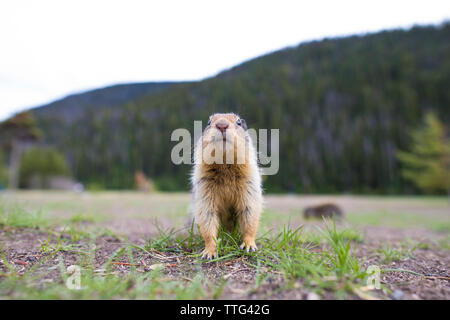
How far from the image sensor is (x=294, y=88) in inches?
2242

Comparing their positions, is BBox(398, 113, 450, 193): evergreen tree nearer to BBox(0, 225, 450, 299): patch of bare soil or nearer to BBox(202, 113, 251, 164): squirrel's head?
BBox(0, 225, 450, 299): patch of bare soil

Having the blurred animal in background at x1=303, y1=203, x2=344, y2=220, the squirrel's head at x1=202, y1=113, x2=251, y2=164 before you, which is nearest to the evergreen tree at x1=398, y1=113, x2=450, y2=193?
the blurred animal in background at x1=303, y1=203, x2=344, y2=220

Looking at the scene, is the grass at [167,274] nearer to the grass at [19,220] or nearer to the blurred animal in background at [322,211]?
the grass at [19,220]

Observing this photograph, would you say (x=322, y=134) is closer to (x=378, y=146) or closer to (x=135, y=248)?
(x=378, y=146)

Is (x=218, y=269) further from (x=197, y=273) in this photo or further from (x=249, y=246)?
(x=249, y=246)

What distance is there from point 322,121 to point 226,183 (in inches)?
2222

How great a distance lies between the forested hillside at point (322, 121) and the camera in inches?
1756

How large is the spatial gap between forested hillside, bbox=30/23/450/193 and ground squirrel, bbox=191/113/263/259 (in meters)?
34.7

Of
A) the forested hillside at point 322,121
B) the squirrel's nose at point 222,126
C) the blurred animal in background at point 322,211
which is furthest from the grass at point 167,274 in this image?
the forested hillside at point 322,121

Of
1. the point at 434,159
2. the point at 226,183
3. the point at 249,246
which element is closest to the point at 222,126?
the point at 226,183

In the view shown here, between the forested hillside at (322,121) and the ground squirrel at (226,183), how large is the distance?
1368 inches

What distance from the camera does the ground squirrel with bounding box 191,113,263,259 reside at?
2506 millimetres

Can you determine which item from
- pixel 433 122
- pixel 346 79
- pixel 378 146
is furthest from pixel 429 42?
pixel 433 122

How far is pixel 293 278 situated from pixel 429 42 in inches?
3631
